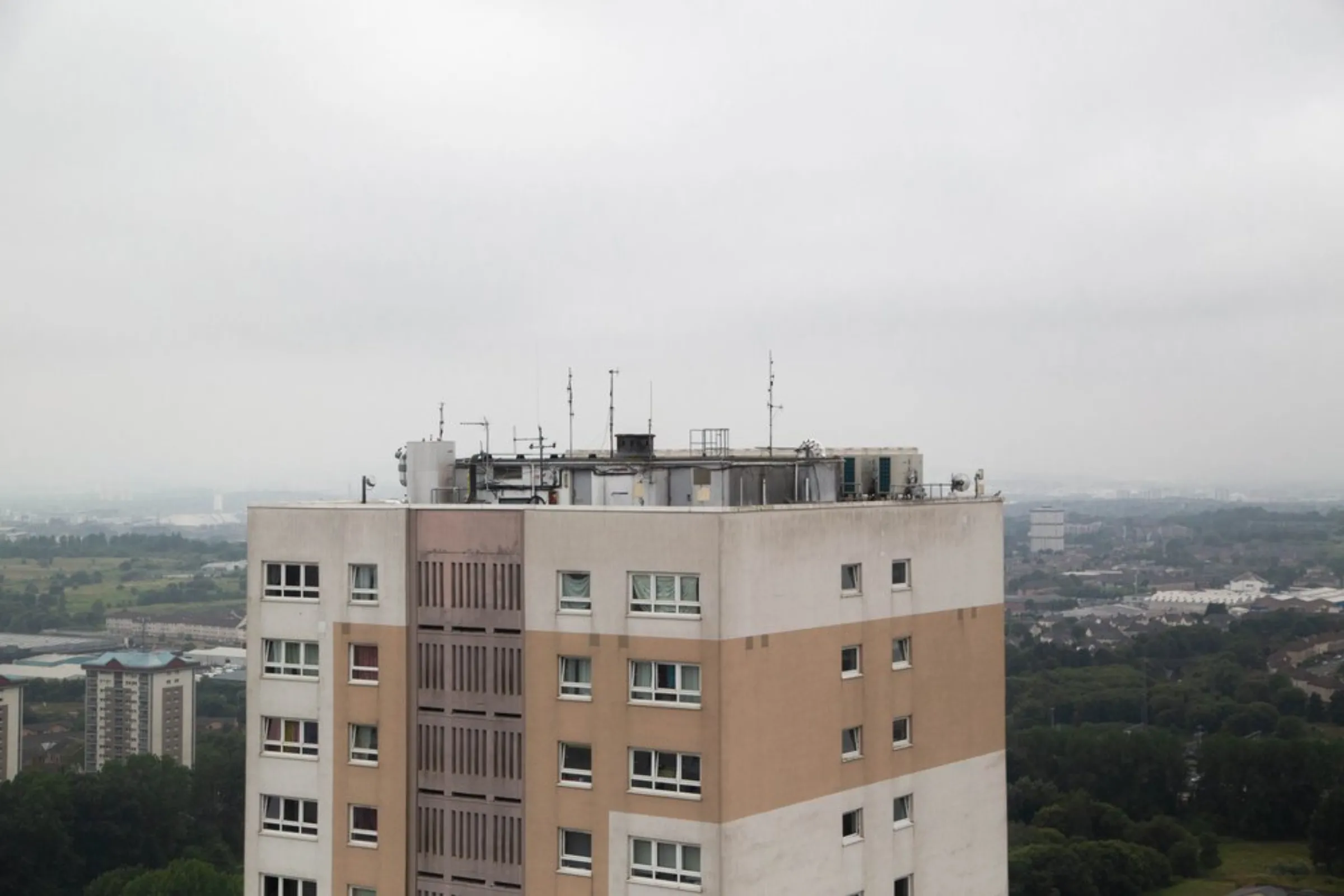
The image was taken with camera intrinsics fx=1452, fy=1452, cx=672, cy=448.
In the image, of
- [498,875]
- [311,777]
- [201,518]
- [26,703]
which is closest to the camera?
[498,875]

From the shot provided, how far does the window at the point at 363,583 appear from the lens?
8.52 metres

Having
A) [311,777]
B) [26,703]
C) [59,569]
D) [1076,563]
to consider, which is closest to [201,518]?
[59,569]

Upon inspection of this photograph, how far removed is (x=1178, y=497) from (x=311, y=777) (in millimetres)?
102575

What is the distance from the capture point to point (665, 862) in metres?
7.64

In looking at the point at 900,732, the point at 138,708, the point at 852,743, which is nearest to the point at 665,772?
the point at 852,743

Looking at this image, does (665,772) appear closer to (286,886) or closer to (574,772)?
(574,772)

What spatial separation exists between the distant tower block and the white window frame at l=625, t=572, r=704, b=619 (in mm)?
99140

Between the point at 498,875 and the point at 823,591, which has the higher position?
the point at 823,591

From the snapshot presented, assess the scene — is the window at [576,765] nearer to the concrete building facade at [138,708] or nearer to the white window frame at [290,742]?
the white window frame at [290,742]

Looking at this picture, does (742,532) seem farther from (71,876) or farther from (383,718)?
(71,876)

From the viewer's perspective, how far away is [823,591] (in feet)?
26.7

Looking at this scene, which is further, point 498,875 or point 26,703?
point 26,703

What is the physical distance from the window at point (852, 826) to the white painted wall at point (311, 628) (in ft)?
9.20

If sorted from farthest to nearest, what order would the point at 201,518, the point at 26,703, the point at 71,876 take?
the point at 201,518 → the point at 26,703 → the point at 71,876
